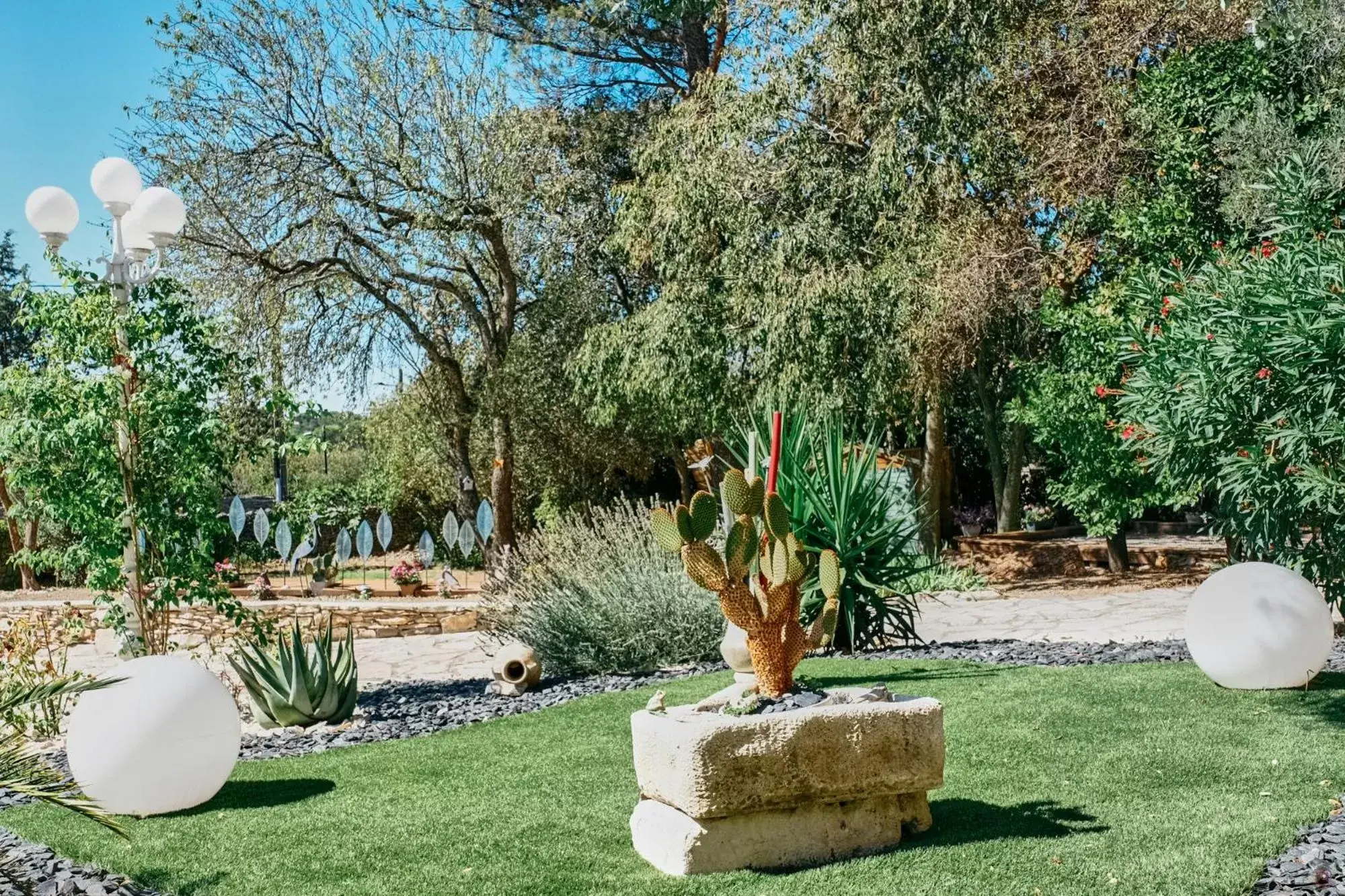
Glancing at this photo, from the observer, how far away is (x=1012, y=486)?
64.5 feet

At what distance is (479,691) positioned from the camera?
9.45 meters

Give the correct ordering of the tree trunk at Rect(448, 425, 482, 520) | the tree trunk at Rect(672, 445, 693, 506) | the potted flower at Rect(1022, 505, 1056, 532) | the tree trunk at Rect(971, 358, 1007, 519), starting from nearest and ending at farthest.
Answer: the tree trunk at Rect(971, 358, 1007, 519) → the tree trunk at Rect(448, 425, 482, 520) → the tree trunk at Rect(672, 445, 693, 506) → the potted flower at Rect(1022, 505, 1056, 532)

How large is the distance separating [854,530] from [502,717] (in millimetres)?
3364

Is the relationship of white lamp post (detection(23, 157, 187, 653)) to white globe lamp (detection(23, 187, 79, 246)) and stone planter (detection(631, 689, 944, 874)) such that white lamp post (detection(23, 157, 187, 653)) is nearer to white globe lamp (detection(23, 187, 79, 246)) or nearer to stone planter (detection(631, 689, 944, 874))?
white globe lamp (detection(23, 187, 79, 246))

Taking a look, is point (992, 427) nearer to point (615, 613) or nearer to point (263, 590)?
point (615, 613)

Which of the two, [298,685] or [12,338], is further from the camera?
[12,338]

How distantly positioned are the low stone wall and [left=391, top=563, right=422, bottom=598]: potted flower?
1.93 m

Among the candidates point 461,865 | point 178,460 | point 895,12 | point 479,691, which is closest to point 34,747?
point 178,460

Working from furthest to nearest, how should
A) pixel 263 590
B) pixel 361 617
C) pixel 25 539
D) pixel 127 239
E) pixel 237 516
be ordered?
1. pixel 25 539
2. pixel 263 590
3. pixel 361 617
4. pixel 237 516
5. pixel 127 239

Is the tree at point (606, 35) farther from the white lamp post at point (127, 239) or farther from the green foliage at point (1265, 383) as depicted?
the green foliage at point (1265, 383)

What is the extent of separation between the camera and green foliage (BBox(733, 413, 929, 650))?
32.4ft

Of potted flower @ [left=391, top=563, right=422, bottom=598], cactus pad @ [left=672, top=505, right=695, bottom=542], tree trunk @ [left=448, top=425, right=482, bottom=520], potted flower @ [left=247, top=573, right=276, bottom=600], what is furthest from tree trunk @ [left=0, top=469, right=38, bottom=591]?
cactus pad @ [left=672, top=505, right=695, bottom=542]

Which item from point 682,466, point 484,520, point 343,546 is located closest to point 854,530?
point 484,520

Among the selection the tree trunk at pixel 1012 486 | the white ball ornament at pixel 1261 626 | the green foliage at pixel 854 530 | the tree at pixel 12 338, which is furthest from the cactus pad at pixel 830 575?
the tree at pixel 12 338
